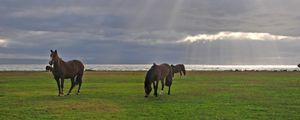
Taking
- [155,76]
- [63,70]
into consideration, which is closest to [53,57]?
[63,70]

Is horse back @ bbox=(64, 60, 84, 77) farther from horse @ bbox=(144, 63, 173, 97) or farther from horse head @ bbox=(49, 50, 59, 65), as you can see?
horse @ bbox=(144, 63, 173, 97)

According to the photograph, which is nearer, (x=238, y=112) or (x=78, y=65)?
(x=238, y=112)

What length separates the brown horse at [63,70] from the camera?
74.4 feet

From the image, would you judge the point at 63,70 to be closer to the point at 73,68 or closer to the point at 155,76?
the point at 73,68

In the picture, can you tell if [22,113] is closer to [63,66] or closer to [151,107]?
[151,107]

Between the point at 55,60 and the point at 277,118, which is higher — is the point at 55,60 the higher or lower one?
the higher one

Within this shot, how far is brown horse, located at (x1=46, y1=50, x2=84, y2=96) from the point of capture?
22.7 metres

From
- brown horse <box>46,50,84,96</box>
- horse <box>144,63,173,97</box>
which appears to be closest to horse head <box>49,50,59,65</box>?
brown horse <box>46,50,84,96</box>

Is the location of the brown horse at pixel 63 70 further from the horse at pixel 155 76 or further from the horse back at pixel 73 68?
the horse at pixel 155 76

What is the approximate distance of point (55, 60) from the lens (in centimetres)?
2258

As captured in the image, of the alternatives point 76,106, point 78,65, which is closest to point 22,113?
point 76,106

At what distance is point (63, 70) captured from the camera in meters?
23.1

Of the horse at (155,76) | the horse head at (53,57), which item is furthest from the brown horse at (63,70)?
the horse at (155,76)

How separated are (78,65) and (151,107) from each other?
9322mm
